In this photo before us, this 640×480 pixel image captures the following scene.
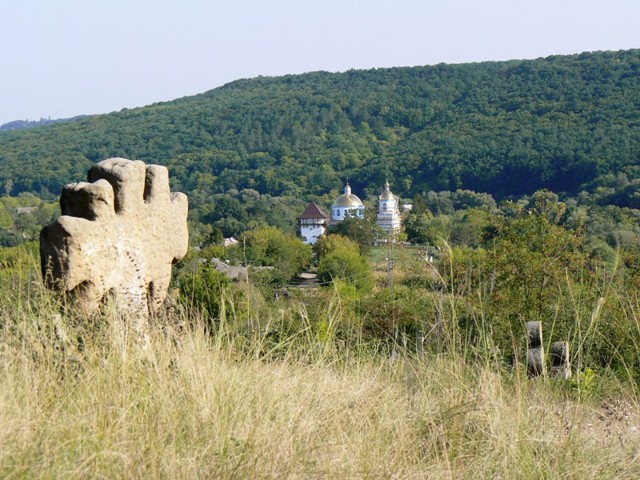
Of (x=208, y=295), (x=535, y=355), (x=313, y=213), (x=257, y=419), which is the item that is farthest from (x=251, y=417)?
(x=313, y=213)

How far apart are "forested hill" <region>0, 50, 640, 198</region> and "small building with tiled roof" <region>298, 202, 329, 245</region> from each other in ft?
85.3

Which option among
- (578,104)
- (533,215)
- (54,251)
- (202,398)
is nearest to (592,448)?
(202,398)

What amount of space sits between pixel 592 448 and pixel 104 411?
1.74 m

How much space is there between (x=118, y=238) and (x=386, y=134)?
397 ft

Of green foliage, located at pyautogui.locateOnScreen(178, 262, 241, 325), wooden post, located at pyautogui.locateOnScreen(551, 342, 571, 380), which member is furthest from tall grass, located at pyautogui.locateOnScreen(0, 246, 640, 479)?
green foliage, located at pyautogui.locateOnScreen(178, 262, 241, 325)

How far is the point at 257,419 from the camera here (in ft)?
9.81

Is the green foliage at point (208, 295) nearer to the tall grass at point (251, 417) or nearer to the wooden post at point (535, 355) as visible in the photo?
the tall grass at point (251, 417)

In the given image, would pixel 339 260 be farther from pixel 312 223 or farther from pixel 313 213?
pixel 313 213

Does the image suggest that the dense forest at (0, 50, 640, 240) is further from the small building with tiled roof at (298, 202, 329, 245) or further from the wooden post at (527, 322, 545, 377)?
the wooden post at (527, 322, 545, 377)

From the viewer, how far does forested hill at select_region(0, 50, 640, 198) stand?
92.1 m

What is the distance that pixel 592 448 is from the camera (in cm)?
309

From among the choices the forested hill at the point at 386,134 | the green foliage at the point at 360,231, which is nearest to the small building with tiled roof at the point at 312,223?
the green foliage at the point at 360,231

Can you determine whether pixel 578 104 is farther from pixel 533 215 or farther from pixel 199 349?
pixel 199 349

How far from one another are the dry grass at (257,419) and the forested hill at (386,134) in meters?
72.5
